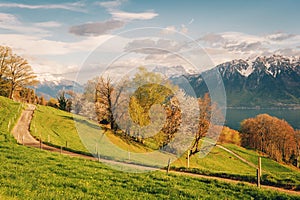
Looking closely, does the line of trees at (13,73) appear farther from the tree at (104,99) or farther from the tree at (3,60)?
the tree at (104,99)

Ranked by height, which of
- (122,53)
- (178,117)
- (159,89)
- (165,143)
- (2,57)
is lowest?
(165,143)

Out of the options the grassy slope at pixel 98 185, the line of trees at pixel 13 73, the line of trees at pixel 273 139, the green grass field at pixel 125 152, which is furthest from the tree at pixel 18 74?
the line of trees at pixel 273 139

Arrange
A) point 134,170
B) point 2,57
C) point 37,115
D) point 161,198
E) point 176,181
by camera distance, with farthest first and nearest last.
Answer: point 2,57, point 37,115, point 134,170, point 176,181, point 161,198

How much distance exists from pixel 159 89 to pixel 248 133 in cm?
10599

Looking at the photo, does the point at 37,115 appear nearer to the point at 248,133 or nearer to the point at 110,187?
the point at 110,187

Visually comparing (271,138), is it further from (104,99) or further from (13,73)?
(104,99)

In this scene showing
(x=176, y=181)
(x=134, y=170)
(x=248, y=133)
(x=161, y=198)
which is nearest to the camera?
(x=161, y=198)

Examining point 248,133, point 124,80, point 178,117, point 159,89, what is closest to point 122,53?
point 124,80

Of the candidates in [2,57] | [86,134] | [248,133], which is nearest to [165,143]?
[86,134]

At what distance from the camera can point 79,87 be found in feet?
52.7

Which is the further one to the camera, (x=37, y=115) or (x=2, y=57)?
(x=2, y=57)

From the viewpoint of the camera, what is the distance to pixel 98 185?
1530 cm

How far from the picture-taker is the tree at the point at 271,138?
102 metres

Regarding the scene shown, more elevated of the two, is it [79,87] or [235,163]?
[79,87]
